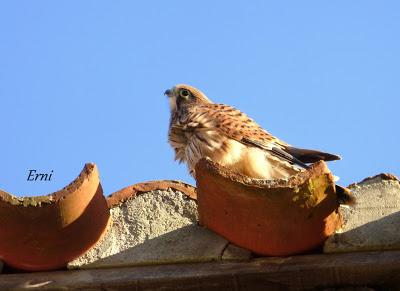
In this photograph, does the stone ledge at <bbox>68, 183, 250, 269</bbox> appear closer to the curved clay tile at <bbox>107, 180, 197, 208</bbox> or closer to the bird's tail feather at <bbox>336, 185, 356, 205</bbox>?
the curved clay tile at <bbox>107, 180, 197, 208</bbox>

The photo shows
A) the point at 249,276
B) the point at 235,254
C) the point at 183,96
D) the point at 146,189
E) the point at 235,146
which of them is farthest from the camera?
the point at 183,96

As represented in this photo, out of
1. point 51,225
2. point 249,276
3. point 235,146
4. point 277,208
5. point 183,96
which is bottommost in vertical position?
point 249,276

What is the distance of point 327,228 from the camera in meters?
3.27

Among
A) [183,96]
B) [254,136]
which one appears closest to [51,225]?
[254,136]

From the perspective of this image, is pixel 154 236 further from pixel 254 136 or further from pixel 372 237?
pixel 254 136

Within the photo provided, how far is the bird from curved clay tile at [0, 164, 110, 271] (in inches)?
67.4

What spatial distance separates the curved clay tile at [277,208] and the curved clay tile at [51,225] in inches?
19.7

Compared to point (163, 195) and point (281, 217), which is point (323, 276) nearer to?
point (281, 217)

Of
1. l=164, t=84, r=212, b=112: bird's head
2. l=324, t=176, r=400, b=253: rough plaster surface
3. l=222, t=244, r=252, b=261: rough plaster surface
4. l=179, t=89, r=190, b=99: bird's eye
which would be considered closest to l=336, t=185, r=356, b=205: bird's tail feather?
l=324, t=176, r=400, b=253: rough plaster surface

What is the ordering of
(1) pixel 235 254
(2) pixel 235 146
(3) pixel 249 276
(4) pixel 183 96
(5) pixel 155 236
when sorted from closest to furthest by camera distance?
1. (3) pixel 249 276
2. (1) pixel 235 254
3. (5) pixel 155 236
4. (2) pixel 235 146
5. (4) pixel 183 96

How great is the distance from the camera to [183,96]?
7359 millimetres

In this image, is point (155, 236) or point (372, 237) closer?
point (372, 237)

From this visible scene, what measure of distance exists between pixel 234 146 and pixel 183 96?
6.93 ft

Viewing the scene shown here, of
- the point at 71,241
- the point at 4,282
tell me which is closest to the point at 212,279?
the point at 71,241
